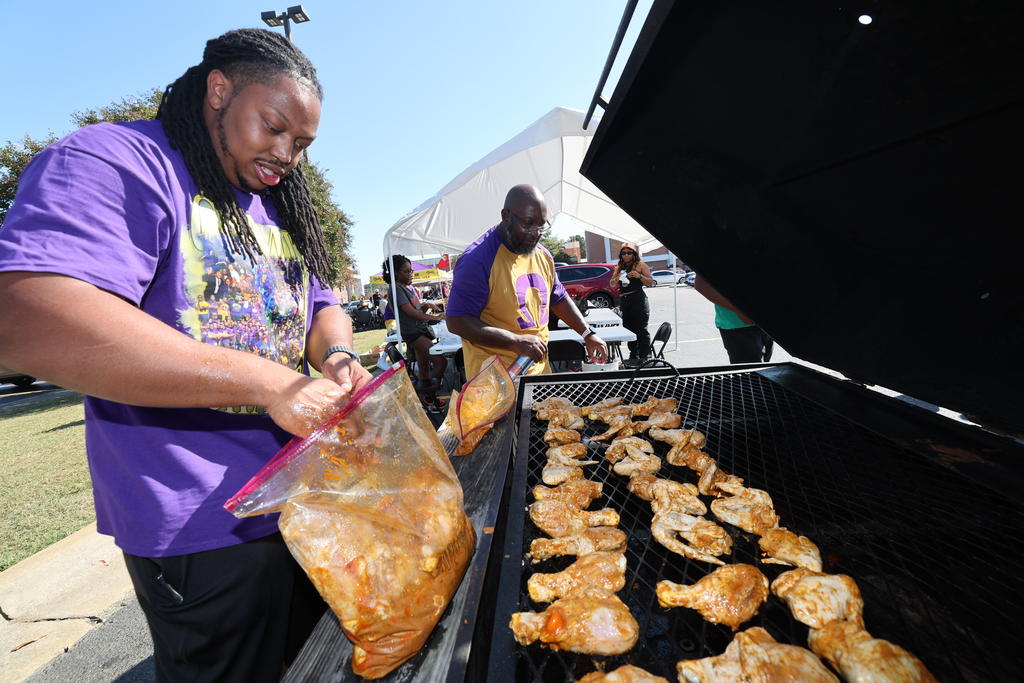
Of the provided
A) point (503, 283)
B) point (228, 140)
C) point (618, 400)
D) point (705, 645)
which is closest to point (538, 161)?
point (503, 283)

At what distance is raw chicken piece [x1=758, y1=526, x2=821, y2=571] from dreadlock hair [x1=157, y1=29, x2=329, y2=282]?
1.62m

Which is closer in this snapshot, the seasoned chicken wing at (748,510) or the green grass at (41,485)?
the seasoned chicken wing at (748,510)

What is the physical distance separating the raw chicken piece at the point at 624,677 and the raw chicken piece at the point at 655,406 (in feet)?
4.06

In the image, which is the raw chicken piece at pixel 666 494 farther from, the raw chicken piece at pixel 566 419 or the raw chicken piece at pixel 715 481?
the raw chicken piece at pixel 566 419

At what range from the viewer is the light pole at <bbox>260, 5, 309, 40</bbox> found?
7.78 m

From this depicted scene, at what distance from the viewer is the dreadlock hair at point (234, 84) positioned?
1.15m

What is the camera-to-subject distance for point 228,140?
1192 mm

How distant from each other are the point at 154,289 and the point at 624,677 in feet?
4.30

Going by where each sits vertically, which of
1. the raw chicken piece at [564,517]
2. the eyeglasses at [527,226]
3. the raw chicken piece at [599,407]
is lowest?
the raw chicken piece at [564,517]

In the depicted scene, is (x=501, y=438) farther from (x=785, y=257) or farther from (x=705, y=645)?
(x=785, y=257)

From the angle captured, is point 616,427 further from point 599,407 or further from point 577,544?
point 577,544

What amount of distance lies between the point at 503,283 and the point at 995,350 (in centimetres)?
227

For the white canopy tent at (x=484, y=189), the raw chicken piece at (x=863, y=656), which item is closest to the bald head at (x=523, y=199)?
the raw chicken piece at (x=863, y=656)

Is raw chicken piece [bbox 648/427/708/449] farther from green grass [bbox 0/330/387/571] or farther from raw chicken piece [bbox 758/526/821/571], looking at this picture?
green grass [bbox 0/330/387/571]
